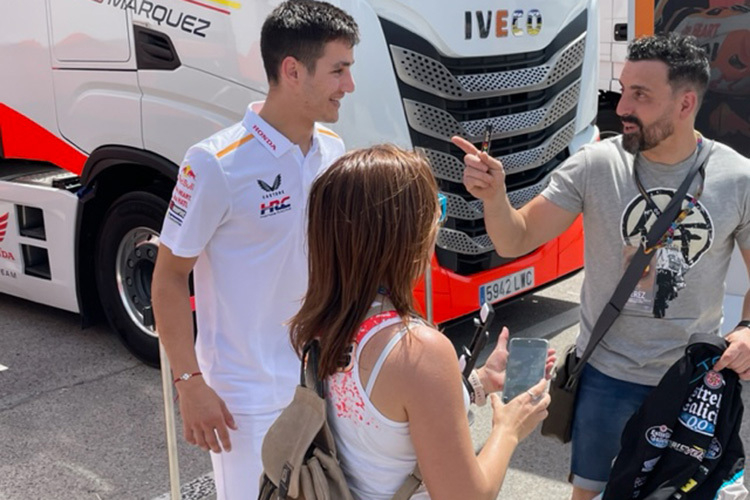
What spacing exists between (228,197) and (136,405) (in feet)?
8.74

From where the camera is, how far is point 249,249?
8.25 feet

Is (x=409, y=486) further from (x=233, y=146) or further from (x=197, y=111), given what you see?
(x=197, y=111)

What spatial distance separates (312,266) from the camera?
6.09ft

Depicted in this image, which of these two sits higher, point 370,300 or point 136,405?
point 370,300

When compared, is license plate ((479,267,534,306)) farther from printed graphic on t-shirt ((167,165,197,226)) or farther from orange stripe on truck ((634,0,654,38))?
printed graphic on t-shirt ((167,165,197,226))

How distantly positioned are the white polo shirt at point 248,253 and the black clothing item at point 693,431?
1.03m

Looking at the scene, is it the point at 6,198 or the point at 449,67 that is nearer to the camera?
the point at 449,67

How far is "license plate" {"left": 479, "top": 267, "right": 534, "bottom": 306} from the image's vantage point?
4953 mm

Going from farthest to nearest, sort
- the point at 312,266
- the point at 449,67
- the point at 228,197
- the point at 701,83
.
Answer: the point at 449,67, the point at 701,83, the point at 228,197, the point at 312,266

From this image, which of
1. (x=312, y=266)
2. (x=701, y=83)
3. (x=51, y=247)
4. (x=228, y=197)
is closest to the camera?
(x=312, y=266)

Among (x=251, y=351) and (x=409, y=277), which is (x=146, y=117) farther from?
(x=409, y=277)

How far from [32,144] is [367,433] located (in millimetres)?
4505

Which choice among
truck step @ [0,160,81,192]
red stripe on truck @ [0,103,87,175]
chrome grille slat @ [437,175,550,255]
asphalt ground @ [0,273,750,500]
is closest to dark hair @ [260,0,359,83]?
asphalt ground @ [0,273,750,500]

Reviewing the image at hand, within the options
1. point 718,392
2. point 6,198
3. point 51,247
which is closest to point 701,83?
point 718,392
